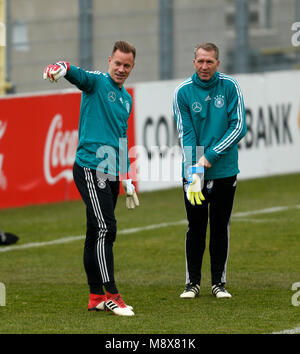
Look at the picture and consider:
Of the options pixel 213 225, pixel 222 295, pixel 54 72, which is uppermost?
pixel 54 72

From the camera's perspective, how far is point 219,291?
792 cm

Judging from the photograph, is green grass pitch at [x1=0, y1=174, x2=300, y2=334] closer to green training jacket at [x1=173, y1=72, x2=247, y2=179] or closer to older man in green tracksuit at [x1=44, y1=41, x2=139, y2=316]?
older man in green tracksuit at [x1=44, y1=41, x2=139, y2=316]

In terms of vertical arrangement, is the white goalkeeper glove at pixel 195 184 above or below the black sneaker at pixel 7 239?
above

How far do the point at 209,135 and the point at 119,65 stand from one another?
0.96 metres

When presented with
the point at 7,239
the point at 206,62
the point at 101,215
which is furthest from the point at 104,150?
the point at 7,239

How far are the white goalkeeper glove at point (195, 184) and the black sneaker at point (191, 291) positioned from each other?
27.9 inches

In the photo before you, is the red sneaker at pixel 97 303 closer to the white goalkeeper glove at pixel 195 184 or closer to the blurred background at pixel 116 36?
the white goalkeeper glove at pixel 195 184

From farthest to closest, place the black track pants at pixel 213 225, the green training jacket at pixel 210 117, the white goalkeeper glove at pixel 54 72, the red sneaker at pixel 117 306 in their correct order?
1. the black track pants at pixel 213 225
2. the green training jacket at pixel 210 117
3. the red sneaker at pixel 117 306
4. the white goalkeeper glove at pixel 54 72

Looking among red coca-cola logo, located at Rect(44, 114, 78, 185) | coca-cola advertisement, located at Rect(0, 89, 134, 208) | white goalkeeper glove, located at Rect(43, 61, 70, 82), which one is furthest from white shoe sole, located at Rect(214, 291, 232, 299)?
red coca-cola logo, located at Rect(44, 114, 78, 185)

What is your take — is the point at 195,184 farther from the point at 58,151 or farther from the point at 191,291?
the point at 58,151

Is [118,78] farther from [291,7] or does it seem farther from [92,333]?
[291,7]

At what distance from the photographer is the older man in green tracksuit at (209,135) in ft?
25.0

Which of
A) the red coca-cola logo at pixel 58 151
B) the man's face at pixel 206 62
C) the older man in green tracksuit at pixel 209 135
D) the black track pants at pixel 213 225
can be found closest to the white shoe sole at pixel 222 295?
the older man in green tracksuit at pixel 209 135
